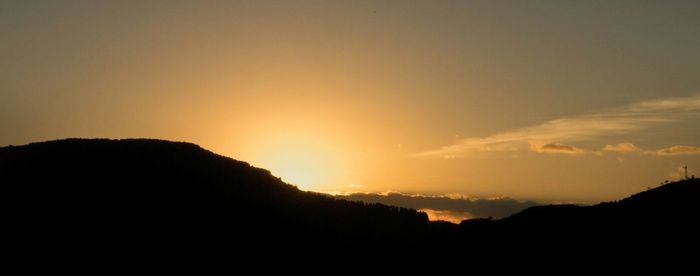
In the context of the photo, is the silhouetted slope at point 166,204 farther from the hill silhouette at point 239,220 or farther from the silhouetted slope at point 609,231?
the silhouetted slope at point 609,231

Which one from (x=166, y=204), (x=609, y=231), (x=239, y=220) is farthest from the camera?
(x=609, y=231)

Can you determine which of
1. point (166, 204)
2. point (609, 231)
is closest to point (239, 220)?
point (166, 204)

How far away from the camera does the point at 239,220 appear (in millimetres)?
82812

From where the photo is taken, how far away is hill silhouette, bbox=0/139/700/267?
73.4m

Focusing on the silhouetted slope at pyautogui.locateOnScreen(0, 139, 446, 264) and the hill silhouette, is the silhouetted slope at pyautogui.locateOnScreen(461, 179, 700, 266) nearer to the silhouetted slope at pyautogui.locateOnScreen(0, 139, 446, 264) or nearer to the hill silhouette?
the hill silhouette

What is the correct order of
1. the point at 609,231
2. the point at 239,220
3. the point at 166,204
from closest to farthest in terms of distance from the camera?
1. the point at 166,204
2. the point at 239,220
3. the point at 609,231

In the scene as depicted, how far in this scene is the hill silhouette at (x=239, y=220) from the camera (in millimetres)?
73438

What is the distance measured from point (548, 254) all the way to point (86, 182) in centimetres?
5741

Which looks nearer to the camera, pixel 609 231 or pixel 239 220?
pixel 239 220

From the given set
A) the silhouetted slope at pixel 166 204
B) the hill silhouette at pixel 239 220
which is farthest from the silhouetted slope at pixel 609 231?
the silhouetted slope at pixel 166 204

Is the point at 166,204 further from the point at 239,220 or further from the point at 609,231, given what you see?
the point at 609,231

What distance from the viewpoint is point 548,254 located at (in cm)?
9600

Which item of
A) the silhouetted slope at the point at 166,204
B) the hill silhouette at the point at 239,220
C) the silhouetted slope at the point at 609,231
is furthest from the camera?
the silhouetted slope at the point at 609,231

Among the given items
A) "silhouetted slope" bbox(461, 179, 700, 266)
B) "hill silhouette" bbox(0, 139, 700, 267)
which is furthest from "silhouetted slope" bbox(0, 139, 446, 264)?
"silhouetted slope" bbox(461, 179, 700, 266)
